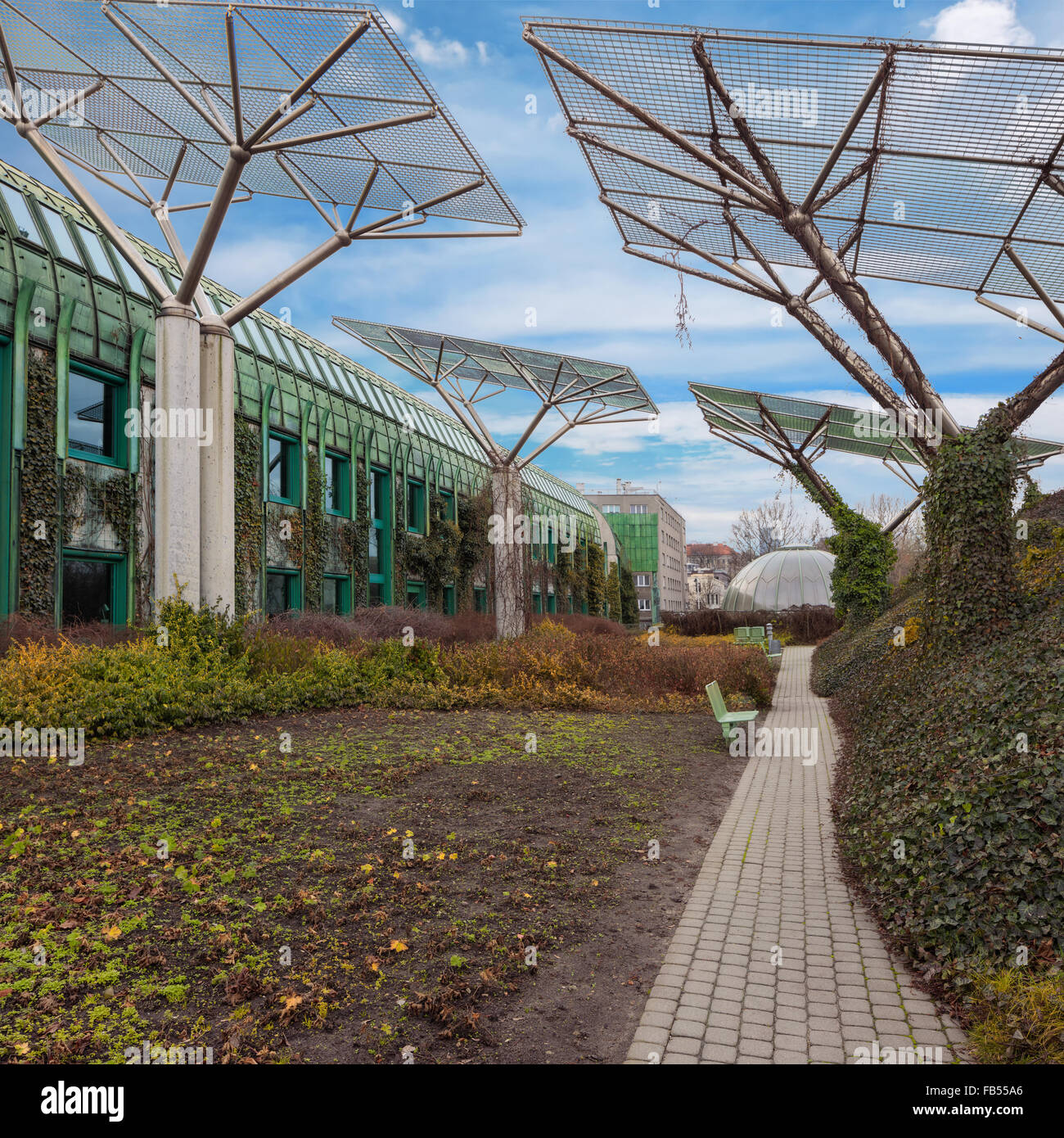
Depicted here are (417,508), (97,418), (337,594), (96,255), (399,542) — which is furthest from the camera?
(417,508)

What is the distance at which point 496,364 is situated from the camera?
84.7 ft

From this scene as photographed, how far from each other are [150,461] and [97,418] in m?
1.28

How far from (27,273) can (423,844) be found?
13.8 metres

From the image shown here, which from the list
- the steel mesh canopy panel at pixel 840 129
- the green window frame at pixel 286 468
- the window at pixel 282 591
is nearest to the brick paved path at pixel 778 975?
the steel mesh canopy panel at pixel 840 129

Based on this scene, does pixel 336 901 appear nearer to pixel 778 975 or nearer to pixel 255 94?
pixel 778 975

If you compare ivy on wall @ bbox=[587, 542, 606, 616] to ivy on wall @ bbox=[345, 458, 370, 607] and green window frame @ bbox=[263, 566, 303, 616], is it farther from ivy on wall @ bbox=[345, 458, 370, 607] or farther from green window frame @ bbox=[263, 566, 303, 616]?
green window frame @ bbox=[263, 566, 303, 616]

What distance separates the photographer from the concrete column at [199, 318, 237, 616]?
1371 centimetres

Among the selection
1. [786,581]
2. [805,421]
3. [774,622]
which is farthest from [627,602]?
[805,421]

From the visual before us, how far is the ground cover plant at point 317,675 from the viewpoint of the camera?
966 centimetres

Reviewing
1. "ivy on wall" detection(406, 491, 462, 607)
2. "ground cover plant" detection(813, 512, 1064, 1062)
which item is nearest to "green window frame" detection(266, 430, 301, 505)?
"ivy on wall" detection(406, 491, 462, 607)

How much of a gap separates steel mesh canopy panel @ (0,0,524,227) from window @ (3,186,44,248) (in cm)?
169

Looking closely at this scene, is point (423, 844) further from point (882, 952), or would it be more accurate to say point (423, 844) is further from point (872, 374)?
point (872, 374)
